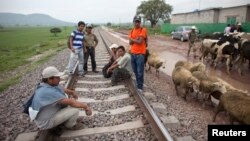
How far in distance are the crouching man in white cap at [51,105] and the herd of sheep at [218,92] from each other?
3.00 meters

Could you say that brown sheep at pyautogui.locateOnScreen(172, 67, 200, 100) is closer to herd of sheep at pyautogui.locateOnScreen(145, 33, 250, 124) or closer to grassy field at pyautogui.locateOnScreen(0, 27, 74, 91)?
herd of sheep at pyautogui.locateOnScreen(145, 33, 250, 124)

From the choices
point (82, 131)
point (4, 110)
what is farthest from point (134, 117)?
point (4, 110)

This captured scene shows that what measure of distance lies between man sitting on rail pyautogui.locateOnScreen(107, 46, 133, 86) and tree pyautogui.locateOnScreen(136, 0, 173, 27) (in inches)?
2884

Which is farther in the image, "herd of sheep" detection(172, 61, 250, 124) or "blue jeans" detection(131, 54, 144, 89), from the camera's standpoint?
"blue jeans" detection(131, 54, 144, 89)

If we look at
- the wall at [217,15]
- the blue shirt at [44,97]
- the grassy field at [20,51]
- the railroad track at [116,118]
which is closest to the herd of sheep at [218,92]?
the railroad track at [116,118]


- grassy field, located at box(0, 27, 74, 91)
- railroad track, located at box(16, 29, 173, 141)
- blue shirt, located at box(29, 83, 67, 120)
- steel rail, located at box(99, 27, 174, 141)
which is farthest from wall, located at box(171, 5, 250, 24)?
blue shirt, located at box(29, 83, 67, 120)

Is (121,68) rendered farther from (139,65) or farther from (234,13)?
(234,13)

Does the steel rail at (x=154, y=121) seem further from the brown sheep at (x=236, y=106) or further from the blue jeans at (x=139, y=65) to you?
the brown sheep at (x=236, y=106)

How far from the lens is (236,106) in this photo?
551cm

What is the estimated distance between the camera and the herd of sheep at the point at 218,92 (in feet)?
17.8

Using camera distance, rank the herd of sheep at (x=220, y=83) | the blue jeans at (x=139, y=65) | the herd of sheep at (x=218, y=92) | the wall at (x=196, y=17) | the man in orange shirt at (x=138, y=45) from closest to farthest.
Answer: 1. the herd of sheep at (x=218, y=92)
2. the herd of sheep at (x=220, y=83)
3. the man in orange shirt at (x=138, y=45)
4. the blue jeans at (x=139, y=65)
5. the wall at (x=196, y=17)

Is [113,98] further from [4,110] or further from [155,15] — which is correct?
[155,15]

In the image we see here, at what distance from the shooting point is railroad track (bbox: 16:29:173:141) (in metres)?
4.89

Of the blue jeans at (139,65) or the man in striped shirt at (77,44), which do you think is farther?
the man in striped shirt at (77,44)
